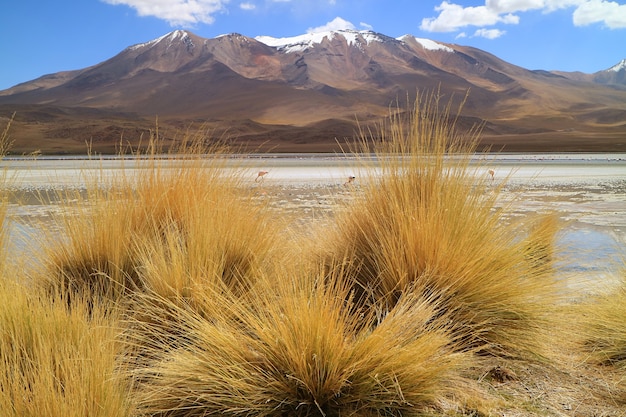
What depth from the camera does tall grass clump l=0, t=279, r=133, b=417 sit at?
1.65 metres

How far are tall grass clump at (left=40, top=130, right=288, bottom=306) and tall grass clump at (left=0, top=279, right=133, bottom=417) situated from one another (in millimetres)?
400

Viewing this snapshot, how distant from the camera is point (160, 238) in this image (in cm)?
280

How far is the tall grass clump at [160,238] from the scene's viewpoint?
2.65 m

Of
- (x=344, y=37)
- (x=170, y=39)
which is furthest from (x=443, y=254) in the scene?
(x=344, y=37)

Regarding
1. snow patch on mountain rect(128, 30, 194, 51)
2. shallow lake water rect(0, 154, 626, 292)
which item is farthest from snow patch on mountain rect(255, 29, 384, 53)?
shallow lake water rect(0, 154, 626, 292)

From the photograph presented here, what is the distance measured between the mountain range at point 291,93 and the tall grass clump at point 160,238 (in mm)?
57049

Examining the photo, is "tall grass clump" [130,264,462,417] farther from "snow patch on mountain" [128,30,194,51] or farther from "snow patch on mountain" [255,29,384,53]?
"snow patch on mountain" [128,30,194,51]

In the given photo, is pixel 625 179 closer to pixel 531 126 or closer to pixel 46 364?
pixel 46 364

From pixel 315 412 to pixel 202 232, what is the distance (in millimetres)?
1185

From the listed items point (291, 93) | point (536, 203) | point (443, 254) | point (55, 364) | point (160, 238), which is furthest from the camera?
point (291, 93)

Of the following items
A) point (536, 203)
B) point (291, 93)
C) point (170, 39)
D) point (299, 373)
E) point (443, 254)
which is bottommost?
point (536, 203)

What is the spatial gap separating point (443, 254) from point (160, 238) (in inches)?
61.6

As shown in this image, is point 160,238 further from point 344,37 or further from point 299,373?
point 344,37

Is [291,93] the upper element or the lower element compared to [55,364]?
upper
